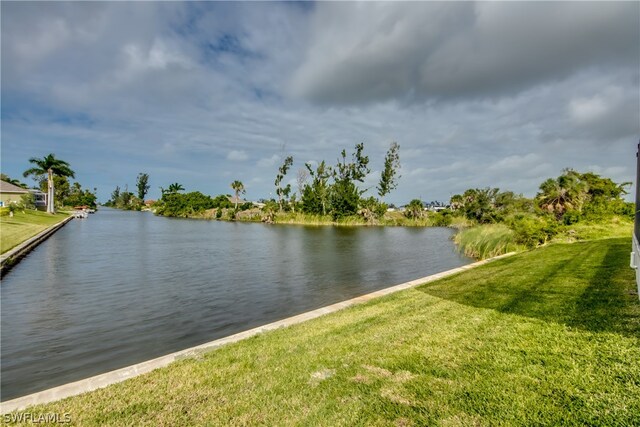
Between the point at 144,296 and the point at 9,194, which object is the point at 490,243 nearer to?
the point at 144,296

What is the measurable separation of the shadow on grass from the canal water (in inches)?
A: 171

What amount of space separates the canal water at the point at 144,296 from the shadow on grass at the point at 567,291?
4.34 metres

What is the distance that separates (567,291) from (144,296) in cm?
1098

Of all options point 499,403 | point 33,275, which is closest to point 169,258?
point 33,275

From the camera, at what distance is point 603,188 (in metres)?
28.8

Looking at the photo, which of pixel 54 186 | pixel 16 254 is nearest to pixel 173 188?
pixel 54 186

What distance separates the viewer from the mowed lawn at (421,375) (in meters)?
3.01

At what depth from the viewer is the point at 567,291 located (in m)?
6.40

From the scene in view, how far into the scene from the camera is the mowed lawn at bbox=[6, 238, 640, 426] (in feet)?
9.87

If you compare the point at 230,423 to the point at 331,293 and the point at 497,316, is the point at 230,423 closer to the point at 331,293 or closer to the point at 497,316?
the point at 497,316

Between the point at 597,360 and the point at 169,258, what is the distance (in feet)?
60.9

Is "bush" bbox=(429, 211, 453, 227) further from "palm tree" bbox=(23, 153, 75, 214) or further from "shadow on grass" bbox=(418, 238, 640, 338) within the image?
"palm tree" bbox=(23, 153, 75, 214)

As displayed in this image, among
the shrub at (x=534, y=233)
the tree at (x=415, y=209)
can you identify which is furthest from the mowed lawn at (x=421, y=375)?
the tree at (x=415, y=209)

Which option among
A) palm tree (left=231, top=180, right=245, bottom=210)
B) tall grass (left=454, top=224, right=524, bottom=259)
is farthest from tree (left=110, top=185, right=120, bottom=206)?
tall grass (left=454, top=224, right=524, bottom=259)
